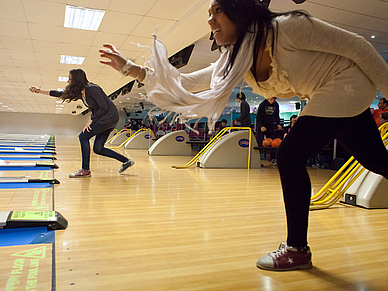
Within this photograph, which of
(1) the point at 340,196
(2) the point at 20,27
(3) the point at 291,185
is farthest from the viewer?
(2) the point at 20,27

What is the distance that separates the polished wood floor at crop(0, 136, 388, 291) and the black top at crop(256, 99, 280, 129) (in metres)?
3.35

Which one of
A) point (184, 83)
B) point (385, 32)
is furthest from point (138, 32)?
point (184, 83)

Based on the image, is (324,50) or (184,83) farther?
(184,83)

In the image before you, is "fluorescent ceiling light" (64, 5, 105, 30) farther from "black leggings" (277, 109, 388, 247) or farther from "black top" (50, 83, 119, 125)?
"black leggings" (277, 109, 388, 247)

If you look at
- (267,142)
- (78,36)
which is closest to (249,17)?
(267,142)

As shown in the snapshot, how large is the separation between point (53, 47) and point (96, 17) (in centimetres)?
253

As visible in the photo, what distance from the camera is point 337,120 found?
129 cm

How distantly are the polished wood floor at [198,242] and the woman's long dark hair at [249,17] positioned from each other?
0.91 m

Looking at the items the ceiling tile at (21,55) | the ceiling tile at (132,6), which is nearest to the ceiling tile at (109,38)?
the ceiling tile at (132,6)

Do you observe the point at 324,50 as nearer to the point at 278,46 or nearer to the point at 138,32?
the point at 278,46

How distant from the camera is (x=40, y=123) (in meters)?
35.0

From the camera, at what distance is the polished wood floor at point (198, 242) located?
1291 millimetres

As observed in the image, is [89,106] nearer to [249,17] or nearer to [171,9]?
[171,9]

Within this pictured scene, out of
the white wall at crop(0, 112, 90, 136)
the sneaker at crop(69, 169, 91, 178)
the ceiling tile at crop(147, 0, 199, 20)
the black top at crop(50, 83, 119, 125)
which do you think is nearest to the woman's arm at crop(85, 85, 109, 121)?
the black top at crop(50, 83, 119, 125)
